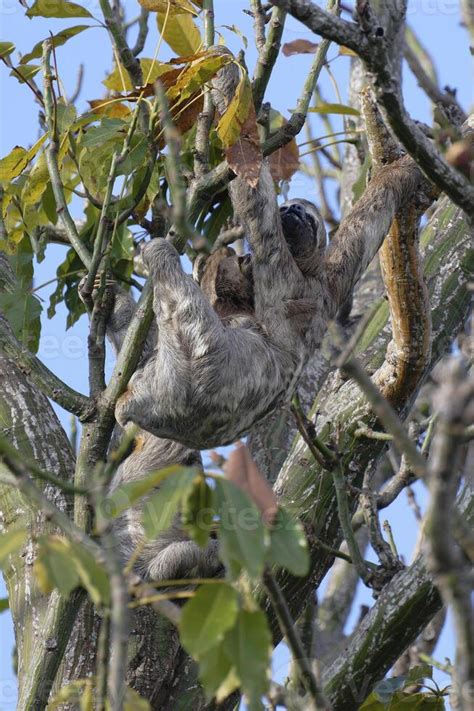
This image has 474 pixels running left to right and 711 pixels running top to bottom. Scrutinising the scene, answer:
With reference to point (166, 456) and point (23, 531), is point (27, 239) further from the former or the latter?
point (23, 531)

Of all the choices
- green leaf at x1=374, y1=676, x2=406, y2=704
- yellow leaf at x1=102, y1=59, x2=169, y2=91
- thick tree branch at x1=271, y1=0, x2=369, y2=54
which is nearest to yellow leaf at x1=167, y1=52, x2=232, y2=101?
yellow leaf at x1=102, y1=59, x2=169, y2=91

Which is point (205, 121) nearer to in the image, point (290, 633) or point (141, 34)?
point (141, 34)

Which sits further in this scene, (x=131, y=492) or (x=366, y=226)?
(x=366, y=226)

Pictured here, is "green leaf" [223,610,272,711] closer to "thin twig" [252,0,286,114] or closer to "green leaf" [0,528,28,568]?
"green leaf" [0,528,28,568]

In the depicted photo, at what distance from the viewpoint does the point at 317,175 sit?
10570 mm

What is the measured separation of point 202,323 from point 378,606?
6.30 feet

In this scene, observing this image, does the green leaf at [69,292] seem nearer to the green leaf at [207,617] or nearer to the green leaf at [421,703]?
the green leaf at [421,703]

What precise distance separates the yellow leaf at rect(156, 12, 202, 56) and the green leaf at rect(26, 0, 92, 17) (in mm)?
595

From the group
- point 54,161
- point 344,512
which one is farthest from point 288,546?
point 54,161

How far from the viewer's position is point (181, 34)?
6.08 metres

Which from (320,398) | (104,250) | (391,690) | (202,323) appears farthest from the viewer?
(320,398)

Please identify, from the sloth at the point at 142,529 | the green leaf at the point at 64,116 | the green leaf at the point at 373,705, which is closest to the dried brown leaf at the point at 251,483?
the green leaf at the point at 373,705

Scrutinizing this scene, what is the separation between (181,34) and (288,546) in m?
4.24

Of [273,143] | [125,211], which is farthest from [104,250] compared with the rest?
[273,143]
